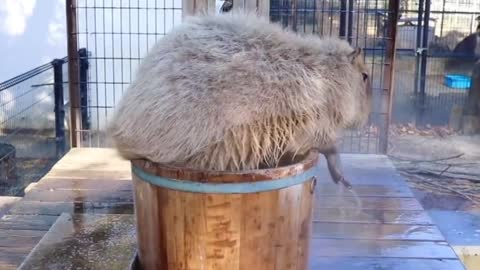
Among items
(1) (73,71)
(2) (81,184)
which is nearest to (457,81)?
(1) (73,71)

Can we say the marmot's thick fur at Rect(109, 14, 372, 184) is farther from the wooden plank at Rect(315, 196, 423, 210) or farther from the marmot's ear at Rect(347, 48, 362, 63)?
the wooden plank at Rect(315, 196, 423, 210)

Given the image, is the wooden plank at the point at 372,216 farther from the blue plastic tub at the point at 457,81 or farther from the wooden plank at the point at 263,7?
the blue plastic tub at the point at 457,81

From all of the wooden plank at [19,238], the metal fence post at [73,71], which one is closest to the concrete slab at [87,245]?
the wooden plank at [19,238]

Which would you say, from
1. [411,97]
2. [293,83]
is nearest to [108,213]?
[293,83]

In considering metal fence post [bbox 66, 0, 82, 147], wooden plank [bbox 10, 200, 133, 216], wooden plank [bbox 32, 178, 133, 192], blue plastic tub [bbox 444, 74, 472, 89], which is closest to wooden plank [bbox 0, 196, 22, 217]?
wooden plank [bbox 32, 178, 133, 192]

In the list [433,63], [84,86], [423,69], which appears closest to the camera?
[84,86]

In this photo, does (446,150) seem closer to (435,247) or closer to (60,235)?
(435,247)

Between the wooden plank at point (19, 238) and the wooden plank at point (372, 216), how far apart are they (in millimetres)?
1078

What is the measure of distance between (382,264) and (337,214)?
449 millimetres

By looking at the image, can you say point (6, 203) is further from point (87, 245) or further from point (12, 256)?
point (87, 245)

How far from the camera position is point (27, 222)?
2.43 metres

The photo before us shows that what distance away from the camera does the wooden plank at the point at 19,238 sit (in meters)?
2.25

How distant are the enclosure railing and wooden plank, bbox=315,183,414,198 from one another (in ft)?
6.60

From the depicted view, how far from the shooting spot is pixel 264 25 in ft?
5.54
